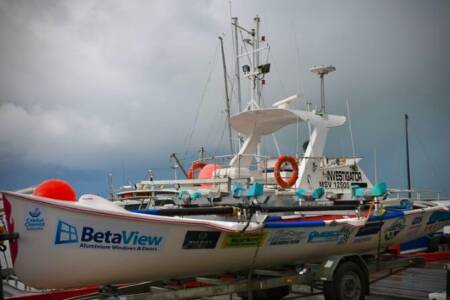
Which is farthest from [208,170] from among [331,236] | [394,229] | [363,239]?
[331,236]

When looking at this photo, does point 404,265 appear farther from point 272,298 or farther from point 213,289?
point 213,289

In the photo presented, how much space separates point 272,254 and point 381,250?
8.71 feet

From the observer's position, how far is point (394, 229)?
8086 mm

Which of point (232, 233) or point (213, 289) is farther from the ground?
point (232, 233)

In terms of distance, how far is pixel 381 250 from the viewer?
819cm

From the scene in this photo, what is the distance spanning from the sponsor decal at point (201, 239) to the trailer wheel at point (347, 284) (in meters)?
1.92

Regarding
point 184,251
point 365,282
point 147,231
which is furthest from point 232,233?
point 365,282

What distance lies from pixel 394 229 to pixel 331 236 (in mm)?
1753

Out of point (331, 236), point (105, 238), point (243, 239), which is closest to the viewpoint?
point (105, 238)

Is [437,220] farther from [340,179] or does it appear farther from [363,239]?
[340,179]

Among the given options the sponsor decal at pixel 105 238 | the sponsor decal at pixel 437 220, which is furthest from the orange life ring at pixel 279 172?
the sponsor decal at pixel 105 238

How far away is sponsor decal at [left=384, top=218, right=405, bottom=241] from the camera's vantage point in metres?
7.93

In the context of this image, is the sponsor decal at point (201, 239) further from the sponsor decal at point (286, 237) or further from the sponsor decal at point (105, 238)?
the sponsor decal at point (286, 237)

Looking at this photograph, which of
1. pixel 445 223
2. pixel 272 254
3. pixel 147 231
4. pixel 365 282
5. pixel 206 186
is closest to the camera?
pixel 147 231
